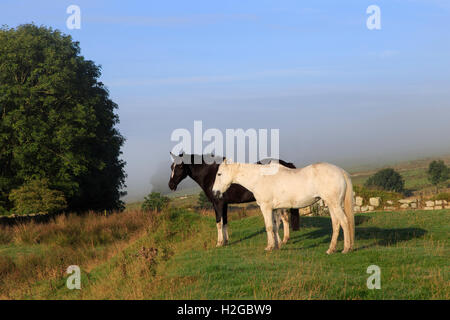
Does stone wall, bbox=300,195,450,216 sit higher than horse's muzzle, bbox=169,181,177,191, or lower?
lower

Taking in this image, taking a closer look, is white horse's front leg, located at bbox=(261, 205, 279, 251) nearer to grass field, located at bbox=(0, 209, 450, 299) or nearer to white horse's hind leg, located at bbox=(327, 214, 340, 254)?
grass field, located at bbox=(0, 209, 450, 299)

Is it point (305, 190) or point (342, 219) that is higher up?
point (305, 190)

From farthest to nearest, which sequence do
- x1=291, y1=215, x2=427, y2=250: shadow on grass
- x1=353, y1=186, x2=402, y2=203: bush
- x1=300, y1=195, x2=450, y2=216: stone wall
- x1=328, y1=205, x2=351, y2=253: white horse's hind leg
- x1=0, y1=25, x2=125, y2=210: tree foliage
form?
1. x1=0, y1=25, x2=125, y2=210: tree foliage
2. x1=353, y1=186, x2=402, y2=203: bush
3. x1=300, y1=195, x2=450, y2=216: stone wall
4. x1=291, y1=215, x2=427, y2=250: shadow on grass
5. x1=328, y1=205, x2=351, y2=253: white horse's hind leg

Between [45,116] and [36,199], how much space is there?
8273 mm

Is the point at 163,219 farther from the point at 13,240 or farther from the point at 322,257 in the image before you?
the point at 322,257

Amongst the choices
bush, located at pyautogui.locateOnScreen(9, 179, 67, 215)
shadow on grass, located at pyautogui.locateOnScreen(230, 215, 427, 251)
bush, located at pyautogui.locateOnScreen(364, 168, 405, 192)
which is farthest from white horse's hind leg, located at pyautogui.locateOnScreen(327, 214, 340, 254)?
bush, located at pyautogui.locateOnScreen(364, 168, 405, 192)

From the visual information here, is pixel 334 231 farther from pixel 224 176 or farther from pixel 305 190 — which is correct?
pixel 224 176

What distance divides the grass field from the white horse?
0.83m

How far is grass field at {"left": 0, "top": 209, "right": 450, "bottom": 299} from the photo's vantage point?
11.1m

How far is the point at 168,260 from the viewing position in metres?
16.1

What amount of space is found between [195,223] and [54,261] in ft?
22.8

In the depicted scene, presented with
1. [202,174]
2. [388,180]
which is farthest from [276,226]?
[388,180]

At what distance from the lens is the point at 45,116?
4106 cm

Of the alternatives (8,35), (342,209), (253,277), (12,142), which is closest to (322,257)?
(342,209)
